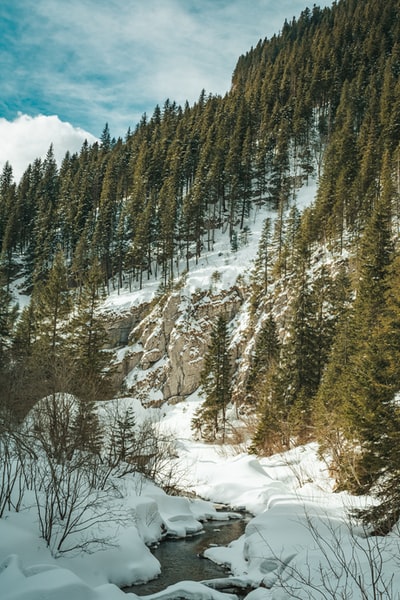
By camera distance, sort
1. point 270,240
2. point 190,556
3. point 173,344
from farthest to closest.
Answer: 1. point 270,240
2. point 173,344
3. point 190,556

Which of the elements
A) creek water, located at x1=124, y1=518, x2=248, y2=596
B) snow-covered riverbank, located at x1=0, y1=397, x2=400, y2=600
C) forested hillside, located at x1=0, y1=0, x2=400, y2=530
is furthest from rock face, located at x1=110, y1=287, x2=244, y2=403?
creek water, located at x1=124, y1=518, x2=248, y2=596

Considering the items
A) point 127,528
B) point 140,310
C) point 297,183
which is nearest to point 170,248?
point 140,310

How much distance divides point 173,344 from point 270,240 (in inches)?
979

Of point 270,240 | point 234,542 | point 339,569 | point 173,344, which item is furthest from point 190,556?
point 270,240

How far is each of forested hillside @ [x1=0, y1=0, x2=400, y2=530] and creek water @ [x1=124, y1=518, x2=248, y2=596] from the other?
19.3 ft

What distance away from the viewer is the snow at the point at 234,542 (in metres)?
7.52

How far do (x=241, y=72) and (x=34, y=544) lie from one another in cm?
17324

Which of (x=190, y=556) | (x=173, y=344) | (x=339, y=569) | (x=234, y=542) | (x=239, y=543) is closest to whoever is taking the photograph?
(x=339, y=569)

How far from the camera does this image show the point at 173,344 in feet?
190

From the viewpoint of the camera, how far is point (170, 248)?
6869cm

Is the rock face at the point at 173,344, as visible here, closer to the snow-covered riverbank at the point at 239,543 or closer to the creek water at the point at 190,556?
the snow-covered riverbank at the point at 239,543

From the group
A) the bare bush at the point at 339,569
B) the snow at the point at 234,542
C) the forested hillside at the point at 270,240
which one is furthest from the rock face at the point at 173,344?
the bare bush at the point at 339,569

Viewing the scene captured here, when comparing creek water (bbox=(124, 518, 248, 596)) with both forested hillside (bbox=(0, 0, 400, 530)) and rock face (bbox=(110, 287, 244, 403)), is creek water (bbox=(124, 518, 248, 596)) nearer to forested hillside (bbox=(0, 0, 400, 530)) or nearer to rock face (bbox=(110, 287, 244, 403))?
forested hillside (bbox=(0, 0, 400, 530))

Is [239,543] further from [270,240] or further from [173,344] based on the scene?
Result: [270,240]
